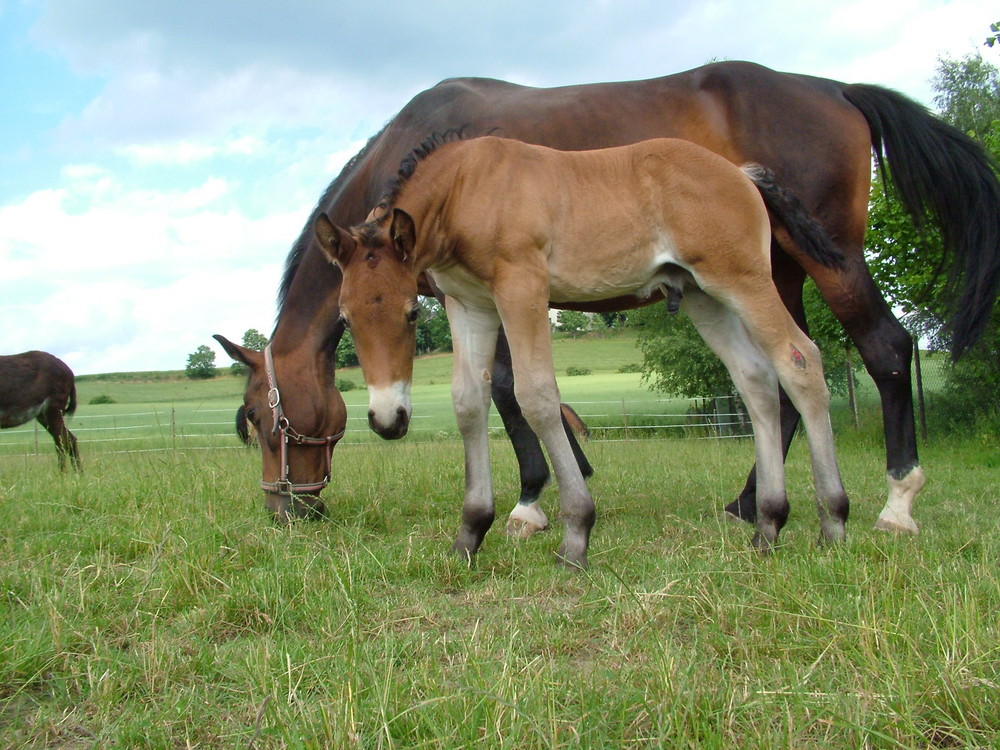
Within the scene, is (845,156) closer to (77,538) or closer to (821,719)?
(821,719)

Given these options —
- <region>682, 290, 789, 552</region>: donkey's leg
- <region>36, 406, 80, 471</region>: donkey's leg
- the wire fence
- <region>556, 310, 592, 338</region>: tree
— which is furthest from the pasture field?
<region>556, 310, 592, 338</region>: tree

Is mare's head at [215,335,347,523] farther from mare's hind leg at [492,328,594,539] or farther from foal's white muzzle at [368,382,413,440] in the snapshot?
foal's white muzzle at [368,382,413,440]

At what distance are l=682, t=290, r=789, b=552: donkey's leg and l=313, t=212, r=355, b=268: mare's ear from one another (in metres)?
1.81

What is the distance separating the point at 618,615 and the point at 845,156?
12.1 ft

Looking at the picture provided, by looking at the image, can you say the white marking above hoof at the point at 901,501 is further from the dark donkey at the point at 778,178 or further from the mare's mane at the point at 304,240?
the mare's mane at the point at 304,240

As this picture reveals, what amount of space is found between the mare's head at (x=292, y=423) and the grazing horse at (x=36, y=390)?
707 centimetres

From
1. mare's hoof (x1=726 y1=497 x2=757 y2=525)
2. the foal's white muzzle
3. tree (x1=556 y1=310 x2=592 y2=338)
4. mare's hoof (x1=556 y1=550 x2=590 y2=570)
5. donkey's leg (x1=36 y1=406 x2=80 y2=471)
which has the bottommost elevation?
mare's hoof (x1=726 y1=497 x2=757 y2=525)

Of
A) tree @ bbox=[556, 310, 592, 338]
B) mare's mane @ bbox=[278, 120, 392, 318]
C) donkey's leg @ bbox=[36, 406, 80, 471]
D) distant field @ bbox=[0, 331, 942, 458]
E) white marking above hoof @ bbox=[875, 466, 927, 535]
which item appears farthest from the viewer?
tree @ bbox=[556, 310, 592, 338]

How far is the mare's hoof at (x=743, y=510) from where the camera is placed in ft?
16.9

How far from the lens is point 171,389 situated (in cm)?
5388

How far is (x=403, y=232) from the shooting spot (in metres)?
3.36

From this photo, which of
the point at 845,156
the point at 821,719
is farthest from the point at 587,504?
the point at 845,156

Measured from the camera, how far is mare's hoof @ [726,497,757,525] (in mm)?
5146

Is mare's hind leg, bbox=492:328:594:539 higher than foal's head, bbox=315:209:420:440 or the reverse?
the reverse
